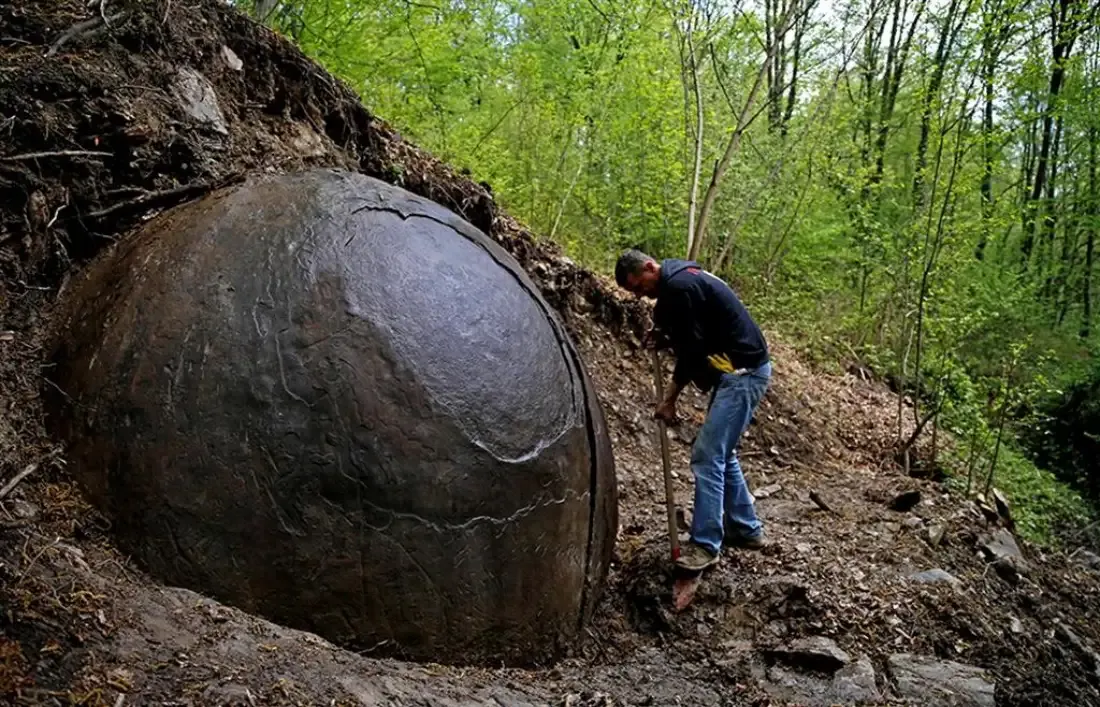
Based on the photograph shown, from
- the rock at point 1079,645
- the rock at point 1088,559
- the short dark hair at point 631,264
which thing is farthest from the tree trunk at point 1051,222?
the short dark hair at point 631,264

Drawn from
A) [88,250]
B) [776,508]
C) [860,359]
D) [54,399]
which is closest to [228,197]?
[88,250]

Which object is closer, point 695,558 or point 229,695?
point 229,695

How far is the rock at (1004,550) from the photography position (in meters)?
5.56

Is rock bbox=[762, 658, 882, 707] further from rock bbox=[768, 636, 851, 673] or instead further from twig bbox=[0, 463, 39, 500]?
twig bbox=[0, 463, 39, 500]

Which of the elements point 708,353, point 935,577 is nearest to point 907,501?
point 935,577

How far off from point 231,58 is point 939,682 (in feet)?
17.2

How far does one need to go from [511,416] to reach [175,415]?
1.23 meters

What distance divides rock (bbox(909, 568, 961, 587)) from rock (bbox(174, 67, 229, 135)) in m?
4.76

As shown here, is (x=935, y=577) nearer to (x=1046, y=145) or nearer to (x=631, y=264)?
(x=631, y=264)

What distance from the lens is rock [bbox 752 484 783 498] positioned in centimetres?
657

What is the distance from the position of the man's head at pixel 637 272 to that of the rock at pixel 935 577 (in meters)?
2.30

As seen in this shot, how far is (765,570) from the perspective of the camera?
4.73 metres

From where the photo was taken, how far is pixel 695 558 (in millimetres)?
4578

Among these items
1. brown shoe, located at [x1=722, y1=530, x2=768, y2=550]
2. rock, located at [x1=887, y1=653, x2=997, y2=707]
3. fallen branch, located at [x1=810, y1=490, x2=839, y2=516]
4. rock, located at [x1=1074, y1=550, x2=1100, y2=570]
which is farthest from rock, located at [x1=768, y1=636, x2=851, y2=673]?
rock, located at [x1=1074, y1=550, x2=1100, y2=570]
